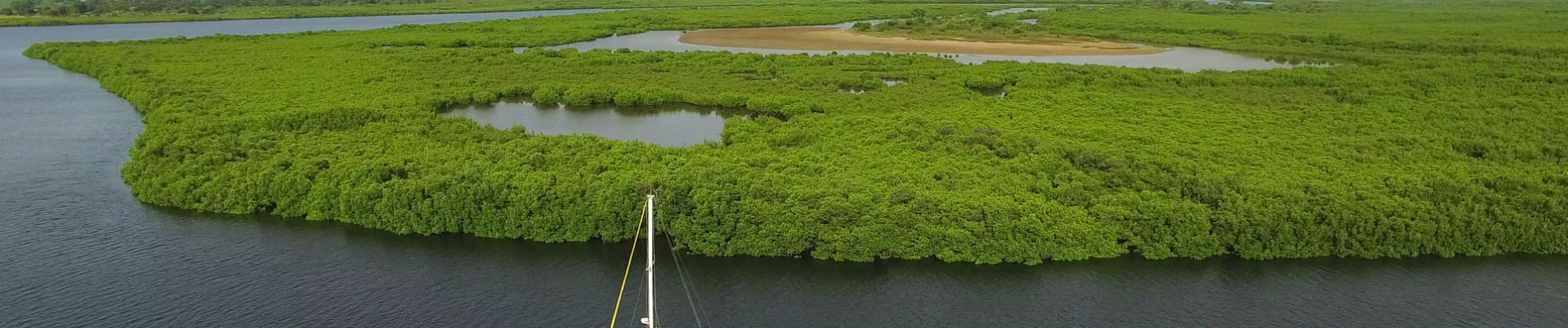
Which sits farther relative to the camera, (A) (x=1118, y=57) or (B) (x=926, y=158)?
(A) (x=1118, y=57)

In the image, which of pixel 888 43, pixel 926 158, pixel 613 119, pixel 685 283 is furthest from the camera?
pixel 888 43

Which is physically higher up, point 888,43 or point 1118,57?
point 888,43

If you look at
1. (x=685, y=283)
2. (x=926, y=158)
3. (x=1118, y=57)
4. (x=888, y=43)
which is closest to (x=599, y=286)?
(x=685, y=283)

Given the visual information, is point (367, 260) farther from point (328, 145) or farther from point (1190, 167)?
point (1190, 167)

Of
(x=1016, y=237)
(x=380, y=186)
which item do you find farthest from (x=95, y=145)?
(x=1016, y=237)

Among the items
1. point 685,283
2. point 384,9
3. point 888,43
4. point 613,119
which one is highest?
point 384,9

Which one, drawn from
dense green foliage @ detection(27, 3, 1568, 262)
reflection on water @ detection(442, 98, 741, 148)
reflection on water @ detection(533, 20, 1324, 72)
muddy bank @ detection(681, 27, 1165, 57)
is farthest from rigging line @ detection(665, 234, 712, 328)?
muddy bank @ detection(681, 27, 1165, 57)

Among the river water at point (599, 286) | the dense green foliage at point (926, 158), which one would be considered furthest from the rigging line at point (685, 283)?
the dense green foliage at point (926, 158)

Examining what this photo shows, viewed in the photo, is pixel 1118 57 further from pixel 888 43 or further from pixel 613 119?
pixel 613 119
